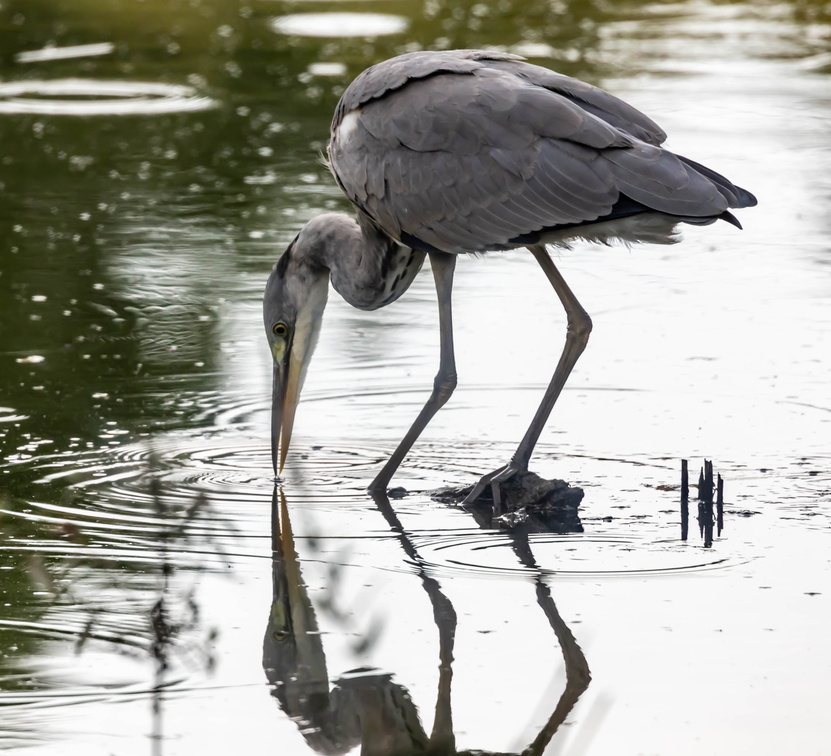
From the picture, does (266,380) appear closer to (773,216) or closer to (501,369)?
(501,369)

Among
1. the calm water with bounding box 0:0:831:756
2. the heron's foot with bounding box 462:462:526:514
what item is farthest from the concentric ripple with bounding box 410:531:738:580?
the heron's foot with bounding box 462:462:526:514

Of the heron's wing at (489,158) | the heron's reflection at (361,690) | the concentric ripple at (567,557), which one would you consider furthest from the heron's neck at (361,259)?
the heron's reflection at (361,690)

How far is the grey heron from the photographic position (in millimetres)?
5684

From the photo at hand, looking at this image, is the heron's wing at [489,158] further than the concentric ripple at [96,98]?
No

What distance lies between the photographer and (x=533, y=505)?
5.86m

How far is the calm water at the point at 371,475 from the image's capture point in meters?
4.30

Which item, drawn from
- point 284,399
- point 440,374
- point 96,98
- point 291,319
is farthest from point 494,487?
point 96,98

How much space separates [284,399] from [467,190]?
123 cm

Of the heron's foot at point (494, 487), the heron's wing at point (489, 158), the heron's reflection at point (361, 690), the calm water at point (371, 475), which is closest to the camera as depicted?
the heron's reflection at point (361, 690)

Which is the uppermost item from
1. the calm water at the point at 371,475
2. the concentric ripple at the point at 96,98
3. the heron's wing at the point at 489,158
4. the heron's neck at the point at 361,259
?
the heron's wing at the point at 489,158

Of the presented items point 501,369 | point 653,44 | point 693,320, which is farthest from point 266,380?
point 653,44

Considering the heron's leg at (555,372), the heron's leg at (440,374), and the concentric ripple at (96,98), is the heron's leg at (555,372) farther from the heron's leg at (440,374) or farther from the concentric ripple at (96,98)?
the concentric ripple at (96,98)

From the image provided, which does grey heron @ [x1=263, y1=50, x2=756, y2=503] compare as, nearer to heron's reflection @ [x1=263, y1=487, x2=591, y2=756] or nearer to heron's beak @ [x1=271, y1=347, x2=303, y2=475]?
heron's beak @ [x1=271, y1=347, x2=303, y2=475]

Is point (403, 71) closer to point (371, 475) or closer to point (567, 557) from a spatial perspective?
point (371, 475)
